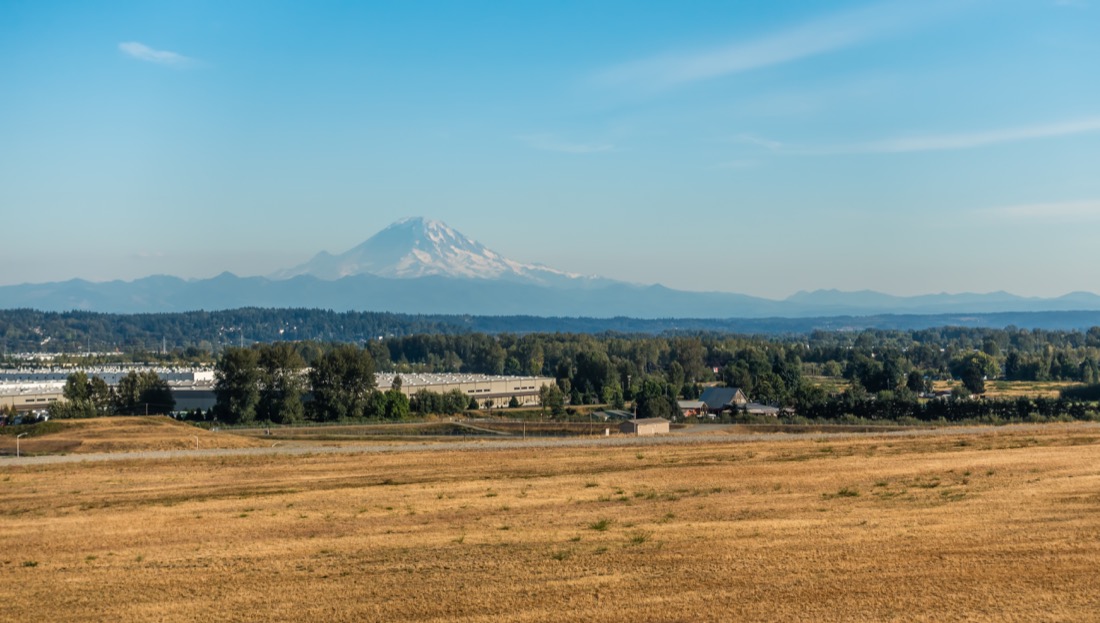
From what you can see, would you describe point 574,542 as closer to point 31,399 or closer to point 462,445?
point 462,445

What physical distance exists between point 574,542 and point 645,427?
40844mm

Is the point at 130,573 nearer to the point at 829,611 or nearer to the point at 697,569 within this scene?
the point at 697,569

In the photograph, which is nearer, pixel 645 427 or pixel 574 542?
pixel 574 542

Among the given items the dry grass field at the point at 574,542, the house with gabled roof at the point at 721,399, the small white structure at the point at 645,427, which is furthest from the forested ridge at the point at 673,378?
the dry grass field at the point at 574,542

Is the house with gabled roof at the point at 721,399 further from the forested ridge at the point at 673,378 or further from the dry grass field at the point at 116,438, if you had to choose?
the dry grass field at the point at 116,438

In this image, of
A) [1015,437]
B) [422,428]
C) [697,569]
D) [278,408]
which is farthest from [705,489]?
[278,408]

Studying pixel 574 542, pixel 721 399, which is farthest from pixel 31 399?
pixel 574 542

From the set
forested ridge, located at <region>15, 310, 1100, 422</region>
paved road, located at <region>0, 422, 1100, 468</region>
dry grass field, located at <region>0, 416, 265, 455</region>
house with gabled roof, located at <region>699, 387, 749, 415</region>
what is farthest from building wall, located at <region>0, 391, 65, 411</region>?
house with gabled roof, located at <region>699, 387, 749, 415</region>

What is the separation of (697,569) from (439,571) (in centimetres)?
447

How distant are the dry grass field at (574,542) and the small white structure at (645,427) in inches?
921

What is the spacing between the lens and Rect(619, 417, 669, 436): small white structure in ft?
205

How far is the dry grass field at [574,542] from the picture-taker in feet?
58.9

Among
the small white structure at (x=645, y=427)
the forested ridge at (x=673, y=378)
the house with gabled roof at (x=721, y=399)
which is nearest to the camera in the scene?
the small white structure at (x=645, y=427)

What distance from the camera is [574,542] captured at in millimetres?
22781
